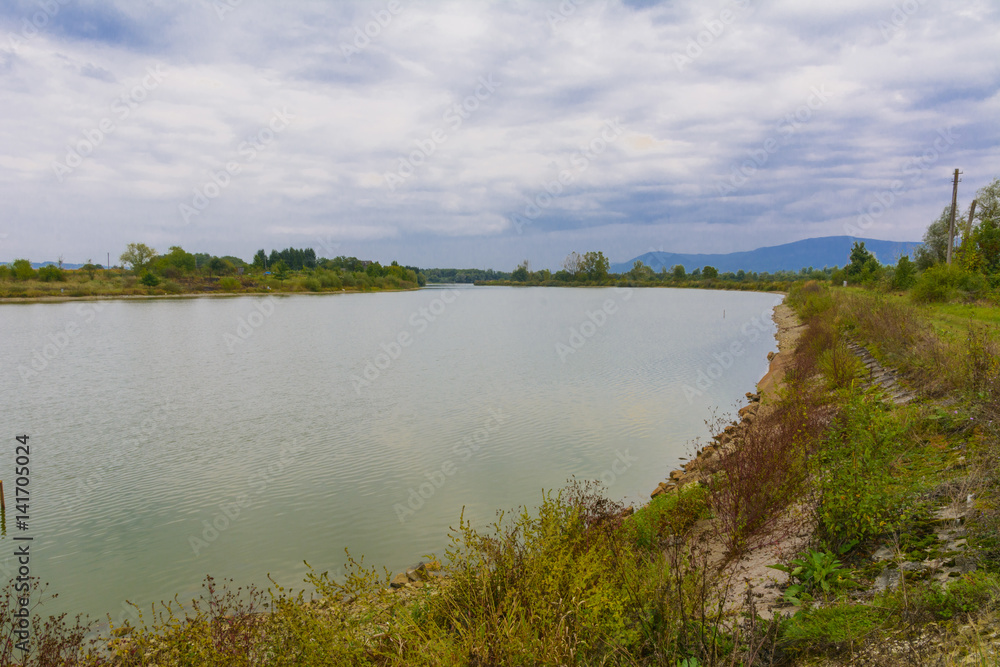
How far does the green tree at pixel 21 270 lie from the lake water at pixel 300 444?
76927 mm

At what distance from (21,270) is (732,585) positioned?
11623 centimetres

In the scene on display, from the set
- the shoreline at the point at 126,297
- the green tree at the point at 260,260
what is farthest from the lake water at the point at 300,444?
the green tree at the point at 260,260

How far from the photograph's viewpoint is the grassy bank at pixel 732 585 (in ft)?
11.5

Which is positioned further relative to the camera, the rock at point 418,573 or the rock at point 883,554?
the rock at point 418,573

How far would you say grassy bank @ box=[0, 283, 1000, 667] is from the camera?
11.5 ft

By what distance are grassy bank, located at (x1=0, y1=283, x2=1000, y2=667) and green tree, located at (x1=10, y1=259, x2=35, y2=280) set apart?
10890 cm

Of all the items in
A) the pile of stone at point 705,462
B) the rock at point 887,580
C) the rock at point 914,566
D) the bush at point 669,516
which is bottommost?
the pile of stone at point 705,462

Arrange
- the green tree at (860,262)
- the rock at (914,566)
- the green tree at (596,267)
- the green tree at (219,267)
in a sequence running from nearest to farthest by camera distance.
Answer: the rock at (914,566) < the green tree at (860,262) < the green tree at (219,267) < the green tree at (596,267)

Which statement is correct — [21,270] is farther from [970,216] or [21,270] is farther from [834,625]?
[970,216]

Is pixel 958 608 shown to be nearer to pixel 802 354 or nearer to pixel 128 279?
pixel 802 354

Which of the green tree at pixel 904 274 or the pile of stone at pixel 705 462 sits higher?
the green tree at pixel 904 274

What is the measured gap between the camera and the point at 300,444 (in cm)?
1290

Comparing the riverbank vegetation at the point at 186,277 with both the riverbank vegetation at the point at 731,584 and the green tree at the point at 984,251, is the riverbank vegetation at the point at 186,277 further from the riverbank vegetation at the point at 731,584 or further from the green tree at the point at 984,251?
the green tree at the point at 984,251

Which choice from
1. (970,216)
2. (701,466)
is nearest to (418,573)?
(701,466)
